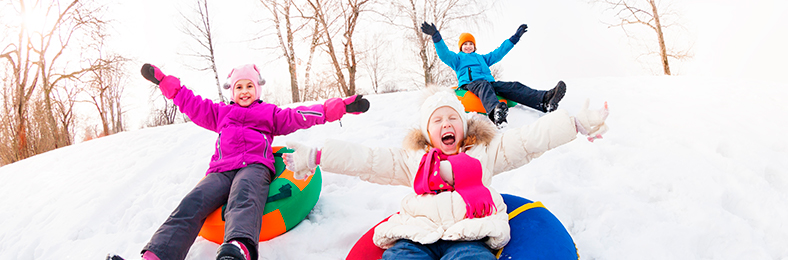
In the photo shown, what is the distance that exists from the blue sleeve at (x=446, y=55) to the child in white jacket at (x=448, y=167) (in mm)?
2499

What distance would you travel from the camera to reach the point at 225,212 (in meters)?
2.04

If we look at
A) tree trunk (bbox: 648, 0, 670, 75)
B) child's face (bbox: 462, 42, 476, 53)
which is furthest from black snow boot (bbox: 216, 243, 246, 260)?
tree trunk (bbox: 648, 0, 670, 75)

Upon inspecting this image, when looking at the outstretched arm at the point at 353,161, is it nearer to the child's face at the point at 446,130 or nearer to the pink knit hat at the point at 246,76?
the child's face at the point at 446,130

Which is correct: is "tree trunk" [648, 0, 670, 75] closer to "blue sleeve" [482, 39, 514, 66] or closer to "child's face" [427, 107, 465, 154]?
"blue sleeve" [482, 39, 514, 66]

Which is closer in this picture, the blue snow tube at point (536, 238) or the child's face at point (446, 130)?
the blue snow tube at point (536, 238)

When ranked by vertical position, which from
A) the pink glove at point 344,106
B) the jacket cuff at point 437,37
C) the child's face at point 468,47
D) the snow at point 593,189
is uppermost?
the jacket cuff at point 437,37

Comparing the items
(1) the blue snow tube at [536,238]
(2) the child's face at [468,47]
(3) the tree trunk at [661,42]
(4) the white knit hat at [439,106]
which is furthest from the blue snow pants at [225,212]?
(3) the tree trunk at [661,42]

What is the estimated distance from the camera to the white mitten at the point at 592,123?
1647 millimetres

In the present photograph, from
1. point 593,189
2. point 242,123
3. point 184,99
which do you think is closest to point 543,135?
point 593,189

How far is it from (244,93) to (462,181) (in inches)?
80.1

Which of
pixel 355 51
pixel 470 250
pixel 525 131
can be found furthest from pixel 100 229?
pixel 355 51

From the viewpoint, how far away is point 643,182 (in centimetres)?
259

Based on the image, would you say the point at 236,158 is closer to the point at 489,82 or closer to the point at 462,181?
the point at 462,181

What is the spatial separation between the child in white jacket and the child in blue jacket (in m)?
2.19
